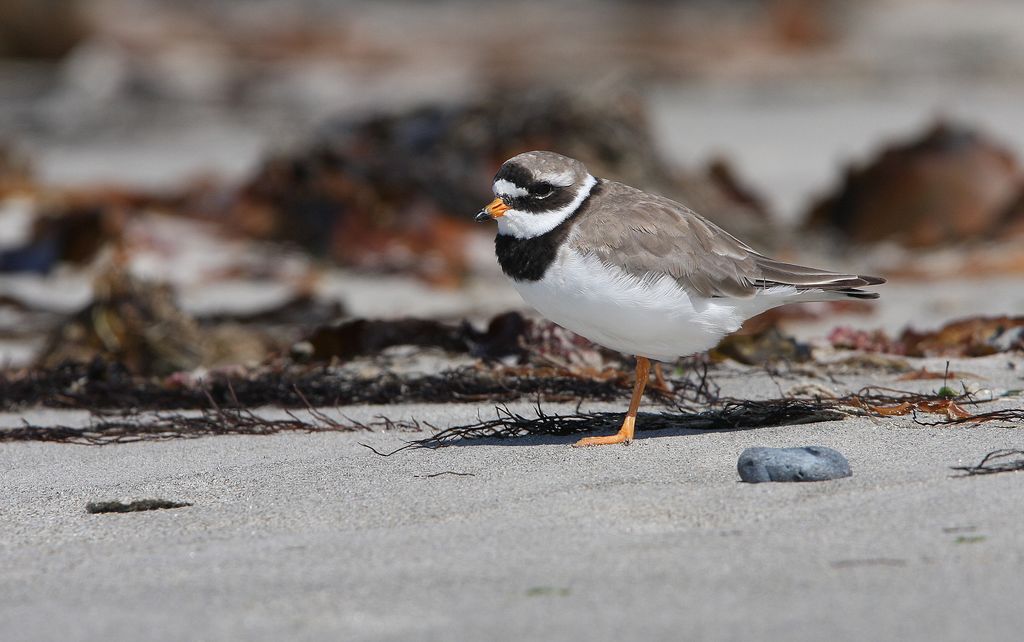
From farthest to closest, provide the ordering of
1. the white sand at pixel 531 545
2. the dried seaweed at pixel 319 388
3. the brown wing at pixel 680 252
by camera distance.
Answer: the dried seaweed at pixel 319 388
the brown wing at pixel 680 252
the white sand at pixel 531 545

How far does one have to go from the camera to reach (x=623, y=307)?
3.76 metres

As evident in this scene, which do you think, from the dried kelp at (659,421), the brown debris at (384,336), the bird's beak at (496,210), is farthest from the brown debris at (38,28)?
the dried kelp at (659,421)

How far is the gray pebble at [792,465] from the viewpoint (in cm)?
312

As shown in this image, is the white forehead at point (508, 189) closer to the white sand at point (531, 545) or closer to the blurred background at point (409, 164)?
the white sand at point (531, 545)

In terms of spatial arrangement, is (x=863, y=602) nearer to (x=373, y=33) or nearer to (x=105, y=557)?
(x=105, y=557)

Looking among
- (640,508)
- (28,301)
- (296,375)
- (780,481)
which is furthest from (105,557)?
(28,301)

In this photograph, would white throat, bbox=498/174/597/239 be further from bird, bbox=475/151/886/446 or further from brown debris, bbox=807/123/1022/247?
brown debris, bbox=807/123/1022/247

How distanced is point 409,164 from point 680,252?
15.5 ft

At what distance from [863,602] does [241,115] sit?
12.6m

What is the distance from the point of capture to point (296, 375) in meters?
4.84

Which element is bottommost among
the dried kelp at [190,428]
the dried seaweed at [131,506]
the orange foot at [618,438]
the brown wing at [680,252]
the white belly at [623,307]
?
the dried seaweed at [131,506]

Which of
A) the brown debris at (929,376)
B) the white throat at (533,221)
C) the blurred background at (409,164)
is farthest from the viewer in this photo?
the blurred background at (409,164)

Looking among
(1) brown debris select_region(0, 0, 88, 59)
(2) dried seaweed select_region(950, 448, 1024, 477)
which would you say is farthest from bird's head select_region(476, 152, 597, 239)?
(1) brown debris select_region(0, 0, 88, 59)

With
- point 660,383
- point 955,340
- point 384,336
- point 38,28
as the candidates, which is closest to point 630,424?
point 660,383
